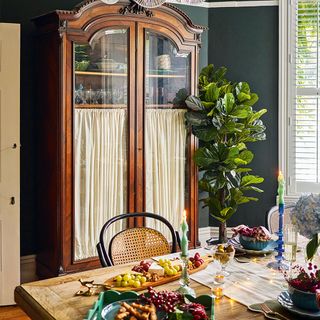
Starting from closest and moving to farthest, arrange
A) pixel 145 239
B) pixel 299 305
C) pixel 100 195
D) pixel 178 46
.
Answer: pixel 299 305
pixel 145 239
pixel 100 195
pixel 178 46

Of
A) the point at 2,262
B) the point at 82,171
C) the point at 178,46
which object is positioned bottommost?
the point at 2,262

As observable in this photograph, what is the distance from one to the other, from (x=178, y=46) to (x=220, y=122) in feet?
2.42

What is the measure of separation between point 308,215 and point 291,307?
0.33 m

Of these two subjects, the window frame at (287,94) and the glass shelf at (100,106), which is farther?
Answer: the window frame at (287,94)

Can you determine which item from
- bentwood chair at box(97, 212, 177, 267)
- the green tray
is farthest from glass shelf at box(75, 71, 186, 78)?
the green tray

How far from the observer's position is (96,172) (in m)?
4.05

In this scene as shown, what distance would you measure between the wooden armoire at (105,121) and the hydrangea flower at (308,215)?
2325 millimetres

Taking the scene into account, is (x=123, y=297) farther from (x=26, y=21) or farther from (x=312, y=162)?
(x=312, y=162)

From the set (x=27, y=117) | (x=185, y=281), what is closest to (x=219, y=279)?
(x=185, y=281)

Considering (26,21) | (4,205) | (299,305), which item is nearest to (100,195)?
(4,205)

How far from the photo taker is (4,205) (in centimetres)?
388

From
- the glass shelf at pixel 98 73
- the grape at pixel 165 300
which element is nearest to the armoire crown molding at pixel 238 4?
the glass shelf at pixel 98 73

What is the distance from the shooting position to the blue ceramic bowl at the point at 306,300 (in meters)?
1.83

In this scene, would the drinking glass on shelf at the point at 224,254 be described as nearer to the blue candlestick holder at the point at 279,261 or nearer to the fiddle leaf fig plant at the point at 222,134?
the blue candlestick holder at the point at 279,261
